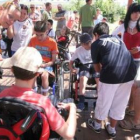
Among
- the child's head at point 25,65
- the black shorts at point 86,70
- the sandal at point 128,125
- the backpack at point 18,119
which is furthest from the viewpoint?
the black shorts at point 86,70

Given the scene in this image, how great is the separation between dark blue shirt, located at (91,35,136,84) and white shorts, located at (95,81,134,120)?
0.10 meters

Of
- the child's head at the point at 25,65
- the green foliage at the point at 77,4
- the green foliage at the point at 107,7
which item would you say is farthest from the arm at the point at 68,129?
the green foliage at the point at 107,7

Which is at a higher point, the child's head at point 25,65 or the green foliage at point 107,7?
the child's head at point 25,65

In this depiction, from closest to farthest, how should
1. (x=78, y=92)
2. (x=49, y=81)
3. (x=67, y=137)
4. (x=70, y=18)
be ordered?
(x=67, y=137) → (x=49, y=81) → (x=78, y=92) → (x=70, y=18)

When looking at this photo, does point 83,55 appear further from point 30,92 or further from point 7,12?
point 30,92

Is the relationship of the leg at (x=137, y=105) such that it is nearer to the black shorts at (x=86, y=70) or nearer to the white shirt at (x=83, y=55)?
the black shorts at (x=86, y=70)

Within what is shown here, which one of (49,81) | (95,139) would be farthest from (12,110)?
(49,81)

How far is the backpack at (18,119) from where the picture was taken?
154 centimetres

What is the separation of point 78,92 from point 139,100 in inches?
42.5

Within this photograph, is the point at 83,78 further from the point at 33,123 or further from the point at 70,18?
the point at 70,18

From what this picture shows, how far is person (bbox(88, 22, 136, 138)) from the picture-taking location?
8.95 feet

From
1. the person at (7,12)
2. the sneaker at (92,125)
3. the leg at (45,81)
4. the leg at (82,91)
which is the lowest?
the sneaker at (92,125)

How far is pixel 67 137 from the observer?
1.67m

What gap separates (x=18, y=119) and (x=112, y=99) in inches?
65.0
